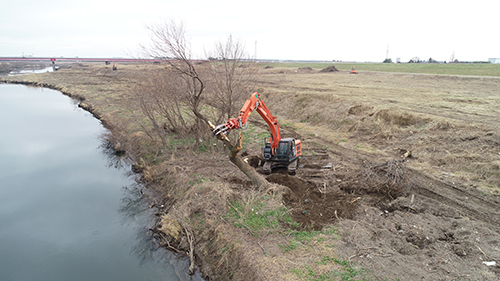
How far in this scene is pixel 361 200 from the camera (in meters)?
11.0

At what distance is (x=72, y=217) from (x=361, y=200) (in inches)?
536

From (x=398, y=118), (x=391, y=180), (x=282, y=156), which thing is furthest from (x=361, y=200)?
(x=398, y=118)

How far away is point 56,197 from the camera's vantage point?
15586mm

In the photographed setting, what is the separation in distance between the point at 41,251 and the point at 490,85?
37.4m

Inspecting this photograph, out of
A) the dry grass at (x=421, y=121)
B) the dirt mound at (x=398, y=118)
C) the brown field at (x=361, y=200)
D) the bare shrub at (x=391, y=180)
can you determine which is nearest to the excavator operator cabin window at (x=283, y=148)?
the brown field at (x=361, y=200)

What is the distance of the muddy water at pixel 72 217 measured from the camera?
1039 cm

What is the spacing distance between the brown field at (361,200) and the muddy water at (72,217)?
1.60 metres

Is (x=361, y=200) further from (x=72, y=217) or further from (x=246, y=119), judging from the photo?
(x=72, y=217)

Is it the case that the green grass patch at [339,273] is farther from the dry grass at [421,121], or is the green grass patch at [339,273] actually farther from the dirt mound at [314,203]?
the dry grass at [421,121]

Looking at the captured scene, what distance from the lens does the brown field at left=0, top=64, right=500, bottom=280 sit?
7901mm

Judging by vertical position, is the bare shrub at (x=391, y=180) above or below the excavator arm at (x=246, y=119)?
below

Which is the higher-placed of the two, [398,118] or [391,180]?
[398,118]

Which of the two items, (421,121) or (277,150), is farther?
(421,121)

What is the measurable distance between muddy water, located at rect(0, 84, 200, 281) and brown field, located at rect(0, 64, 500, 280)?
1.60 meters
